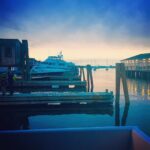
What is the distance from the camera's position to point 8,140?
272 cm

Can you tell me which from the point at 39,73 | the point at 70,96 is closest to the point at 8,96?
the point at 70,96

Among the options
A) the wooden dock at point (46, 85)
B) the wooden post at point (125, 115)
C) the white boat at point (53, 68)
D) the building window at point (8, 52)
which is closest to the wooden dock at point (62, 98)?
the wooden post at point (125, 115)

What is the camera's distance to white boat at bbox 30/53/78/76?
30.8m

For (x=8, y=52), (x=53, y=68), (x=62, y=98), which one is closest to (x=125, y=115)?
(x=62, y=98)

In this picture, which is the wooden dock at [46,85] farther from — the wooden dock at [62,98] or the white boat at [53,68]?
the white boat at [53,68]

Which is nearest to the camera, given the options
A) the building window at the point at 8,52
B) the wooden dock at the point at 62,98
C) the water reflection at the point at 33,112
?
the water reflection at the point at 33,112

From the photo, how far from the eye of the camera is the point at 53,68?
32594mm

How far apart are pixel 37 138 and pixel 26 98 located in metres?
9.04

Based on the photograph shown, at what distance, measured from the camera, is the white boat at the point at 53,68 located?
30.8 meters

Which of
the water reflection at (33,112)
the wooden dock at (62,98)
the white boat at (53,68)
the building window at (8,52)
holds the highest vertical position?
the building window at (8,52)

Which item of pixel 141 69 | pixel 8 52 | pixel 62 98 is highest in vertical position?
pixel 8 52

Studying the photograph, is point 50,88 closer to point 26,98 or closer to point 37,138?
point 26,98

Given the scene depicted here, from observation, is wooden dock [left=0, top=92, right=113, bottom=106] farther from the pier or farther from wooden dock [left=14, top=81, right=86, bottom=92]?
the pier

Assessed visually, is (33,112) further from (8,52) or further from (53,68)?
(53,68)
